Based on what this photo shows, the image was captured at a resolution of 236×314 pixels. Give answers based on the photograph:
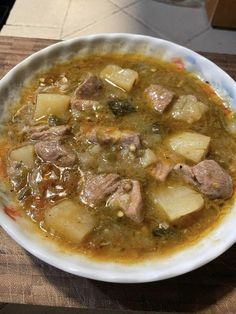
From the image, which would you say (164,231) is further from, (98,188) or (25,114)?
(25,114)

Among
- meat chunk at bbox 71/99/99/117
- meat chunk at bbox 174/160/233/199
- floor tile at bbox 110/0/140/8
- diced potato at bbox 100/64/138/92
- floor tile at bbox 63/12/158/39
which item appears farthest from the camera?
floor tile at bbox 110/0/140/8

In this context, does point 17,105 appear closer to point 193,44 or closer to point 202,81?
point 202,81

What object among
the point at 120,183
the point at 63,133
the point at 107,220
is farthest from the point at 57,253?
the point at 63,133

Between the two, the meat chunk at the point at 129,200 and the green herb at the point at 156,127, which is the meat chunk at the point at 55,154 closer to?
the meat chunk at the point at 129,200

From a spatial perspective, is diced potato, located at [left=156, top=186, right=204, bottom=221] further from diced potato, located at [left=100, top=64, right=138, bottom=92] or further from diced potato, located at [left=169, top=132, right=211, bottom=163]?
diced potato, located at [left=100, top=64, right=138, bottom=92]

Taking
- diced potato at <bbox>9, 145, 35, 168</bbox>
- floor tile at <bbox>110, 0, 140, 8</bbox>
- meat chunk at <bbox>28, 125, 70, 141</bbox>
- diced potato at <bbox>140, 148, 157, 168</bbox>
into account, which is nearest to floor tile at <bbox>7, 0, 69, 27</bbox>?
floor tile at <bbox>110, 0, 140, 8</bbox>

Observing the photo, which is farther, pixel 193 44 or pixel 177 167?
pixel 193 44

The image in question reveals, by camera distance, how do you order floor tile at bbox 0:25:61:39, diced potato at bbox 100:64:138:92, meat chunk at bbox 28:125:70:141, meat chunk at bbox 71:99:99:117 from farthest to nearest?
floor tile at bbox 0:25:61:39 < diced potato at bbox 100:64:138:92 < meat chunk at bbox 71:99:99:117 < meat chunk at bbox 28:125:70:141
